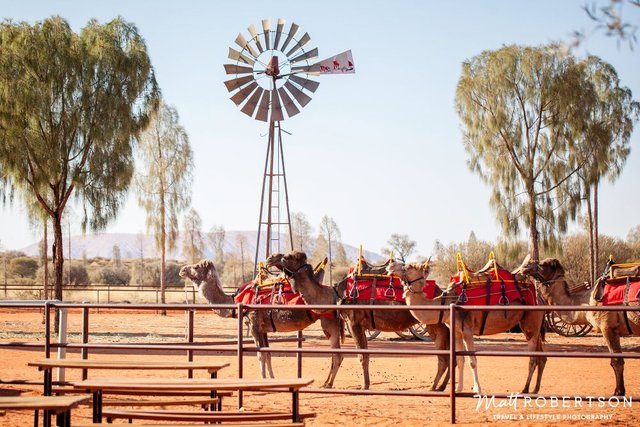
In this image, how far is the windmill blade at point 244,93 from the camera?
974 inches

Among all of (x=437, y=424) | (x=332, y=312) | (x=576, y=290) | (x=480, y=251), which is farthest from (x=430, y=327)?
(x=480, y=251)

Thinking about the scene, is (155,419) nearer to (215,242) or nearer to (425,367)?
(425,367)

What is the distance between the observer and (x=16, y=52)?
87.8 feet

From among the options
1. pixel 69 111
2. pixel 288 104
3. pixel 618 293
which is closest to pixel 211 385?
pixel 618 293

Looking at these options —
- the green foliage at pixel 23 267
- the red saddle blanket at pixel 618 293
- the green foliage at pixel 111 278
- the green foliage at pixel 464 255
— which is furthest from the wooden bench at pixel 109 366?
the green foliage at pixel 23 267

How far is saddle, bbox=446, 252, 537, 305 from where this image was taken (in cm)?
1270

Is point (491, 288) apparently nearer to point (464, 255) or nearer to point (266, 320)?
point (266, 320)

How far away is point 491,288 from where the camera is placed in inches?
503

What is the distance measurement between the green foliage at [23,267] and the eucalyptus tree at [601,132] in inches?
2408

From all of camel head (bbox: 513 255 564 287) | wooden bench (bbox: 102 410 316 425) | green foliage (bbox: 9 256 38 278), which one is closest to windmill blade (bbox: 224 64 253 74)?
camel head (bbox: 513 255 564 287)

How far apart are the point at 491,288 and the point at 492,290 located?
3cm

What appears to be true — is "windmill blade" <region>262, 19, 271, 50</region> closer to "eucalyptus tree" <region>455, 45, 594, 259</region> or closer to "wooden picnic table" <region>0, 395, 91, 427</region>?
"eucalyptus tree" <region>455, 45, 594, 259</region>

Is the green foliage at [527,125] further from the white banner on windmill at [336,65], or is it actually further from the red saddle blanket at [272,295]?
the red saddle blanket at [272,295]

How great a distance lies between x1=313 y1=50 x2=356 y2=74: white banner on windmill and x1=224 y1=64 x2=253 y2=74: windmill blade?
1949 millimetres
